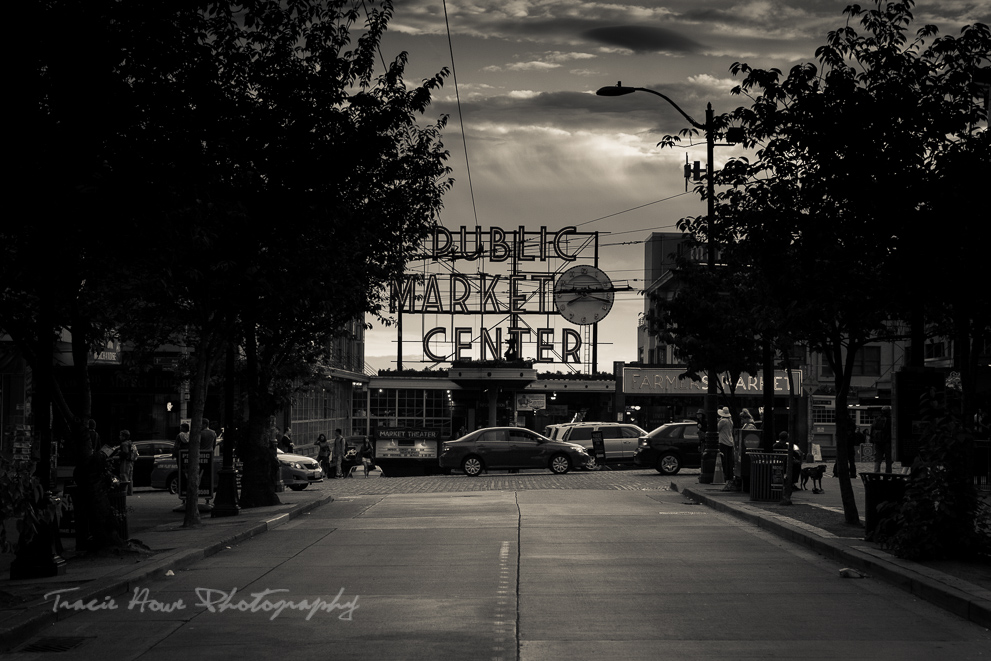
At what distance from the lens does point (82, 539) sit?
13.7 meters

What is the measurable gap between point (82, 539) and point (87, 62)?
5709 mm

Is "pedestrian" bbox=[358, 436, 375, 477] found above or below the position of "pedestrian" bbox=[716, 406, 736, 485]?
below

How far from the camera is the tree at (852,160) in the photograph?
13.5 m

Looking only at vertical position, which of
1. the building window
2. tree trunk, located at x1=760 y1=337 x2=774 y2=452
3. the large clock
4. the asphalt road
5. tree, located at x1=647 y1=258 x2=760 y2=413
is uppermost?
the large clock

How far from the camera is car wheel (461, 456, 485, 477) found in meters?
36.4

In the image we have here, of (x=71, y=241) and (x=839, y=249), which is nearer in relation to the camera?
(x=71, y=241)

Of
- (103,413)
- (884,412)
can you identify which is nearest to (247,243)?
(884,412)

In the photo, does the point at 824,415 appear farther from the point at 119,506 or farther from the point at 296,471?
the point at 119,506

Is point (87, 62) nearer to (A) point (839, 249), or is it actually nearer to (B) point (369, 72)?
(B) point (369, 72)

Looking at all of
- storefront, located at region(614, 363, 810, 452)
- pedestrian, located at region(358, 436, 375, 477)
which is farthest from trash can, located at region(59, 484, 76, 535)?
storefront, located at region(614, 363, 810, 452)

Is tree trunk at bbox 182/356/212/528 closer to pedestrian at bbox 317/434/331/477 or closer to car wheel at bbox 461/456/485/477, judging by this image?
car wheel at bbox 461/456/485/477

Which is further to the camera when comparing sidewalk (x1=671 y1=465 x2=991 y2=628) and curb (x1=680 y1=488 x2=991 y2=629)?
sidewalk (x1=671 y1=465 x2=991 y2=628)

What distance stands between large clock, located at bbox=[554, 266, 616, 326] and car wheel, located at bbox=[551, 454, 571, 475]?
65.3 feet

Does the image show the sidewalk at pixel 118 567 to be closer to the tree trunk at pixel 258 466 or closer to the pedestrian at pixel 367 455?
the tree trunk at pixel 258 466
